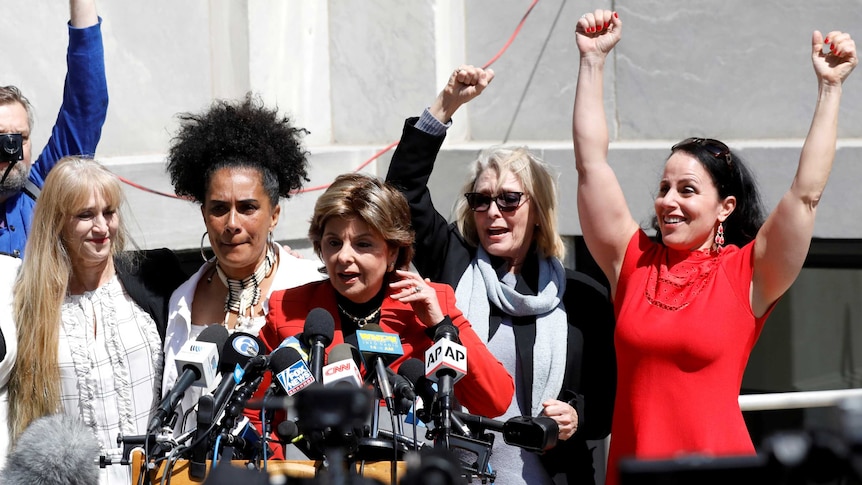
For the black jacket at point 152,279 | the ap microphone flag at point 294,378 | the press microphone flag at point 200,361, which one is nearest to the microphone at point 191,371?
the press microphone flag at point 200,361

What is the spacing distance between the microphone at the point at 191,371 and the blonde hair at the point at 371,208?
0.72m

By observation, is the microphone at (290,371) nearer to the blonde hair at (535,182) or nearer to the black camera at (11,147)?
the blonde hair at (535,182)

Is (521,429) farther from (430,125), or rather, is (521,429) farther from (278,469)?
(430,125)

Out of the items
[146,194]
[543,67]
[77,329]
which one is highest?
[543,67]

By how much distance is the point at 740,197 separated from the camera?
11.2 feet

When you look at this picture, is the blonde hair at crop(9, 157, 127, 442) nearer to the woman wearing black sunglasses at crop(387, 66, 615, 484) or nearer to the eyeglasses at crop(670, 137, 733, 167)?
the woman wearing black sunglasses at crop(387, 66, 615, 484)

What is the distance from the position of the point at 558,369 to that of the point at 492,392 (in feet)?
1.34

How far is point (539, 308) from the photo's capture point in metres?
3.62

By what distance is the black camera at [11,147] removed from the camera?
390cm

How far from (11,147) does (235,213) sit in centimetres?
92

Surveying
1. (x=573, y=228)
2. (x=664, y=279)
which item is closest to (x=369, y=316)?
(x=664, y=279)

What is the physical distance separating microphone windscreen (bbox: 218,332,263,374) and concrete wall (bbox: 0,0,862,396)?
302 cm

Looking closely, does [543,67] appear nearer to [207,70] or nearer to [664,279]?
[207,70]

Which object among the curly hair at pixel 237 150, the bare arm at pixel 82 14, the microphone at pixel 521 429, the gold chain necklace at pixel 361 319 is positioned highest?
the bare arm at pixel 82 14
